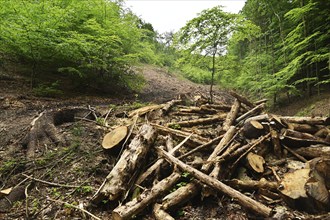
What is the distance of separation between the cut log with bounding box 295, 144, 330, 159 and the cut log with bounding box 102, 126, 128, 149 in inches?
158

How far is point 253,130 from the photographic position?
Answer: 5012 mm

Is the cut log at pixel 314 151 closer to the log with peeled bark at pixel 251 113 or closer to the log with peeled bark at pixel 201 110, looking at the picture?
the log with peeled bark at pixel 251 113

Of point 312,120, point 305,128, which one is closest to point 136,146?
point 305,128

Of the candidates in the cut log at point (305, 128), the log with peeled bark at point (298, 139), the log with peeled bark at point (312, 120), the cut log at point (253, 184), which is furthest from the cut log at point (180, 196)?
the log with peeled bark at point (312, 120)

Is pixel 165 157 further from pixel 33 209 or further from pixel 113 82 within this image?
pixel 113 82

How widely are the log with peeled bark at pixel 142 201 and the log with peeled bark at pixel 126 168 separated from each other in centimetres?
37

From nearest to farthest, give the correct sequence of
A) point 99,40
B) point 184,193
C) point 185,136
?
point 184,193 → point 185,136 → point 99,40

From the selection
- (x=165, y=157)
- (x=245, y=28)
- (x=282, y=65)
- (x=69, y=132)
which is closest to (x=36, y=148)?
(x=69, y=132)

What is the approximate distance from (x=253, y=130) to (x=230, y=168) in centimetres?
145

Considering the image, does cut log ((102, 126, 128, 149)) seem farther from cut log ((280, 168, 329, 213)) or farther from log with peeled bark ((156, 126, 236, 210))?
cut log ((280, 168, 329, 213))

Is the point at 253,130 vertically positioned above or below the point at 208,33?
below

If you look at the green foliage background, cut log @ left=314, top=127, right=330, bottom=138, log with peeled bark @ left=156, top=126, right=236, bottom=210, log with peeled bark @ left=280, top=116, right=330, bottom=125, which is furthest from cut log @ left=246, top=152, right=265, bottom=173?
the green foliage background

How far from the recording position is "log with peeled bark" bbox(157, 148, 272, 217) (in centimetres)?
287

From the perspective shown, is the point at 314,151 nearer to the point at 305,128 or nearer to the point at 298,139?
the point at 298,139
